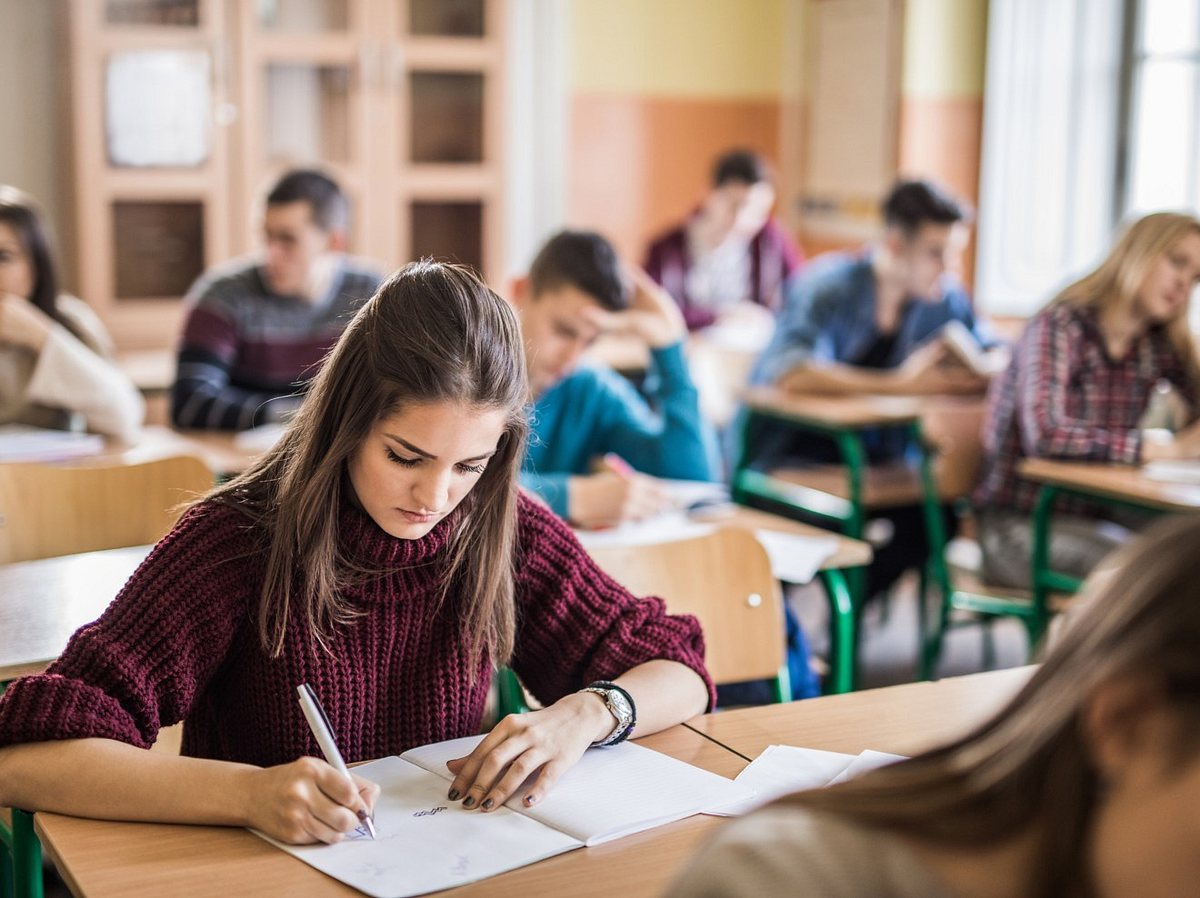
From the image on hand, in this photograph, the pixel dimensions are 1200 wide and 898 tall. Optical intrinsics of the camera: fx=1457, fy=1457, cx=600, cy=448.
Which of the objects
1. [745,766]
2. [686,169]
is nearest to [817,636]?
[686,169]

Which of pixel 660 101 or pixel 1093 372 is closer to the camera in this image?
pixel 1093 372

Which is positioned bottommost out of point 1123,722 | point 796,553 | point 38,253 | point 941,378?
point 796,553

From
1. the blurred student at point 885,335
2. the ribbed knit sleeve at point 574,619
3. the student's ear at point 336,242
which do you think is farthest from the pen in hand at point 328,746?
the blurred student at point 885,335

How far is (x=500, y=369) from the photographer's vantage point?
56.7 inches

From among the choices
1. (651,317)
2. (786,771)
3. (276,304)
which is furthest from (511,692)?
(276,304)

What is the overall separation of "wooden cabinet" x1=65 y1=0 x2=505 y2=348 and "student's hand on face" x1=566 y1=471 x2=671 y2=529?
7.97 ft

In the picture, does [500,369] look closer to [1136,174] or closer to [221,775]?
[221,775]

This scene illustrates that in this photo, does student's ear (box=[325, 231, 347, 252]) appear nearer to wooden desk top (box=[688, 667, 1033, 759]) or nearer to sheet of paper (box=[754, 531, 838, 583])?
sheet of paper (box=[754, 531, 838, 583])

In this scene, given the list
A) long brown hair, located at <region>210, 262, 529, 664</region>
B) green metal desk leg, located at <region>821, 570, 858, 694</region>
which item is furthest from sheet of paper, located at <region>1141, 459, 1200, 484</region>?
long brown hair, located at <region>210, 262, 529, 664</region>

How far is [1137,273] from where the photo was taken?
3.31 m

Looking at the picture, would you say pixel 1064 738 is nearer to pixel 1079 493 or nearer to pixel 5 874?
pixel 5 874

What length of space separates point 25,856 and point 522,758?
477 mm

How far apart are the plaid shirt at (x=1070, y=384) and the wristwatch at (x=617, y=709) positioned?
6.81 feet

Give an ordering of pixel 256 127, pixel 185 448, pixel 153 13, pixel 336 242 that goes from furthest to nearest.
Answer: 1. pixel 256 127
2. pixel 153 13
3. pixel 336 242
4. pixel 185 448
